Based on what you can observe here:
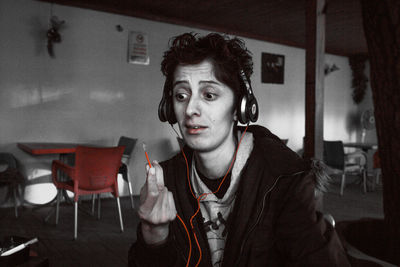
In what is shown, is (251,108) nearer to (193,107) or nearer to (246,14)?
(193,107)

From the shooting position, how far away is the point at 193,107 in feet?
3.26

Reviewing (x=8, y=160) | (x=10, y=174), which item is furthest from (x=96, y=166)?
(x=8, y=160)

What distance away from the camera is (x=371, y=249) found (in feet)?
5.66

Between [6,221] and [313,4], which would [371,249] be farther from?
[6,221]

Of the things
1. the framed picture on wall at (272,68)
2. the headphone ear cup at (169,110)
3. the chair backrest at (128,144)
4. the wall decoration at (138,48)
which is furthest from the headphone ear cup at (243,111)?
the framed picture on wall at (272,68)

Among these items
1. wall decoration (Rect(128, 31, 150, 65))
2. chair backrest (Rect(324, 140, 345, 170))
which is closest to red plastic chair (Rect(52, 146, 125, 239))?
wall decoration (Rect(128, 31, 150, 65))

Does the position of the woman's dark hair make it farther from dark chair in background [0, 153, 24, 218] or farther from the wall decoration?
the wall decoration

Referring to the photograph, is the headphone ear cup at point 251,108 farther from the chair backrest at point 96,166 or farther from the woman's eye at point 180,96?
the chair backrest at point 96,166

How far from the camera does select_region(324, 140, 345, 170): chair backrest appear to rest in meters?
4.84

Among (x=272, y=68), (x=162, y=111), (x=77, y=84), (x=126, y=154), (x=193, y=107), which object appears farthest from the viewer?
(x=272, y=68)

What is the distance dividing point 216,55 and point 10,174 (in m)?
3.52

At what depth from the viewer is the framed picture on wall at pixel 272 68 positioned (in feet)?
20.6

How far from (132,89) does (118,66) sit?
41 cm

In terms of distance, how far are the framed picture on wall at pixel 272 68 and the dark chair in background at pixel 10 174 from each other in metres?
4.62
